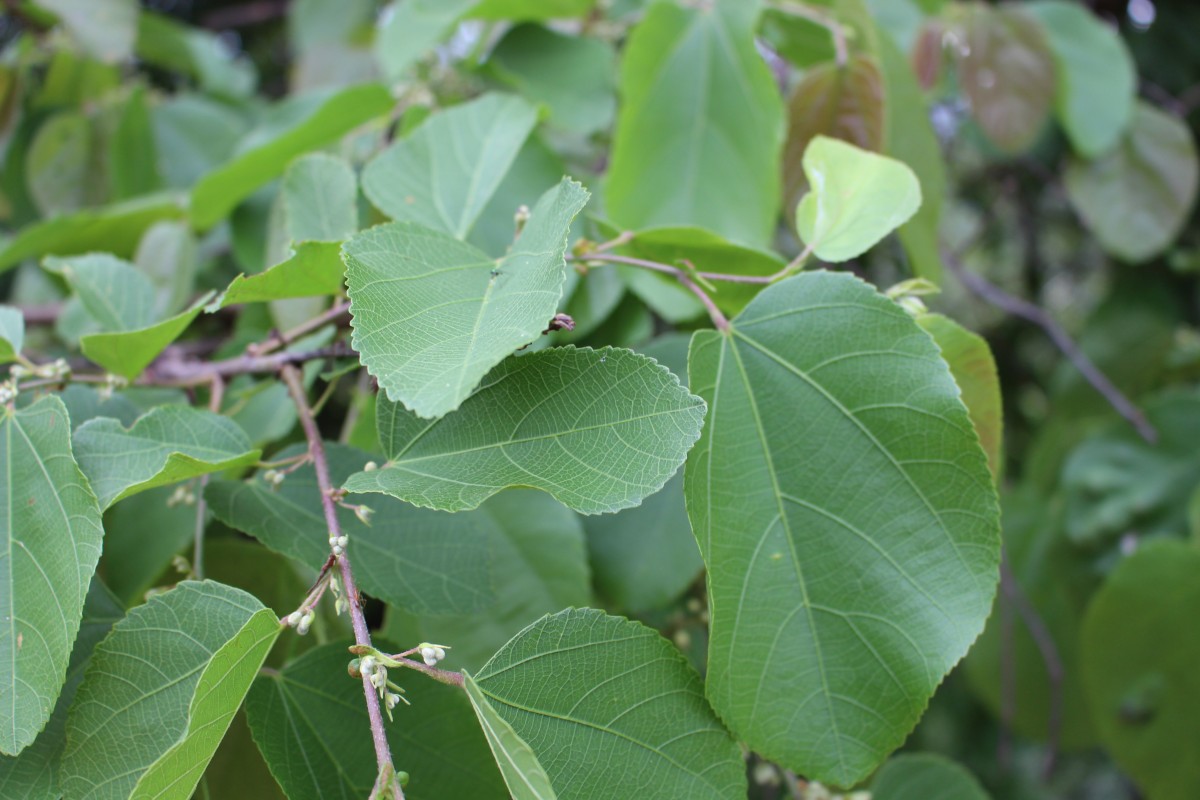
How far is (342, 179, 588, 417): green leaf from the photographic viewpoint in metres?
0.44

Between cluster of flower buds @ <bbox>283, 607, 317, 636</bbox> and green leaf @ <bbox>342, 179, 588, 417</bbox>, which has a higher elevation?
green leaf @ <bbox>342, 179, 588, 417</bbox>

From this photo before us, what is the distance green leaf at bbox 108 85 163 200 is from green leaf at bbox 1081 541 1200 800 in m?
1.49

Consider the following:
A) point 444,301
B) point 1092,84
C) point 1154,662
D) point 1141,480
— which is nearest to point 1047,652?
point 1154,662

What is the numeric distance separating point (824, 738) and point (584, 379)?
0.87ft

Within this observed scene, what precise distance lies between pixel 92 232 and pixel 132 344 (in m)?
0.57

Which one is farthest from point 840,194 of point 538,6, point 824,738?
point 538,6

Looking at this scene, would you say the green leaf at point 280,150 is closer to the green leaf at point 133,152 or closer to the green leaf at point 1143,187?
the green leaf at point 133,152

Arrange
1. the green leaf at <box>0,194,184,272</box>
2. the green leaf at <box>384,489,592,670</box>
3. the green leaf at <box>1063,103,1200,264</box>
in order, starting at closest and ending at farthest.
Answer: the green leaf at <box>384,489,592,670</box>
the green leaf at <box>0,194,184,272</box>
the green leaf at <box>1063,103,1200,264</box>

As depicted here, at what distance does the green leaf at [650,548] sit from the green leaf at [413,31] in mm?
509

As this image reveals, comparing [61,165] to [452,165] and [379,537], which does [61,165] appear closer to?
[452,165]

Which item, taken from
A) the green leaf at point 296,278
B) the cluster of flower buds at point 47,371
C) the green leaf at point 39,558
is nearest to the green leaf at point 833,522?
the green leaf at point 296,278

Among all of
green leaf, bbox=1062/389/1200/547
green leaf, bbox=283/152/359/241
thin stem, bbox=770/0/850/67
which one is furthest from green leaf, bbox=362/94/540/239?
green leaf, bbox=1062/389/1200/547

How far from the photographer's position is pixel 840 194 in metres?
0.66

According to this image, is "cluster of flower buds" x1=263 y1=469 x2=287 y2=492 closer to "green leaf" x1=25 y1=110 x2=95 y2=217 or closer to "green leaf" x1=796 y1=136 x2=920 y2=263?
"green leaf" x1=796 y1=136 x2=920 y2=263
